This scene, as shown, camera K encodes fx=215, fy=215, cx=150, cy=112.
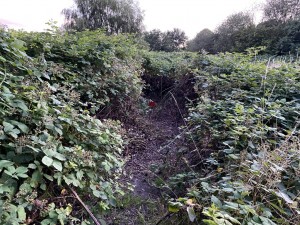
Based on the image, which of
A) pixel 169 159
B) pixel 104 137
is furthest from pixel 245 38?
pixel 104 137

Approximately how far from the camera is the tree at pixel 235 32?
38.4ft

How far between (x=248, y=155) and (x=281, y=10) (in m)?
14.2

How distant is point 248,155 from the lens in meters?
1.41

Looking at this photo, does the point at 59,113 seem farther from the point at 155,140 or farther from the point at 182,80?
the point at 182,80

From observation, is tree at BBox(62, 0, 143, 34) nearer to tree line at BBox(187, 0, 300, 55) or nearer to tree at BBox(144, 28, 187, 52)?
tree at BBox(144, 28, 187, 52)

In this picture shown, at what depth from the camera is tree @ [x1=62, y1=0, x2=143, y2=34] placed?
41.8ft

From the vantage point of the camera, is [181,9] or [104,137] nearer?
[104,137]

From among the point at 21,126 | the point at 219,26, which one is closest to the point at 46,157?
the point at 21,126

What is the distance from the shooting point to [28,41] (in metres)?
2.68

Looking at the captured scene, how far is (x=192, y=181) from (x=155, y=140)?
78.6 inches

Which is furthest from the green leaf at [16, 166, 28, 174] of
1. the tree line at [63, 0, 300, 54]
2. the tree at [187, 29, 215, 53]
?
the tree at [187, 29, 215, 53]

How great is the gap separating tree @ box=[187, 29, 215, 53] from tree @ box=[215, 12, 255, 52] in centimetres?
41

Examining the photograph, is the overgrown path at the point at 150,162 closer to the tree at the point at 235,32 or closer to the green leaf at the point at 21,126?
the green leaf at the point at 21,126

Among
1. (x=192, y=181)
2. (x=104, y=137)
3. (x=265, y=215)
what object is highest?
(x=104, y=137)
